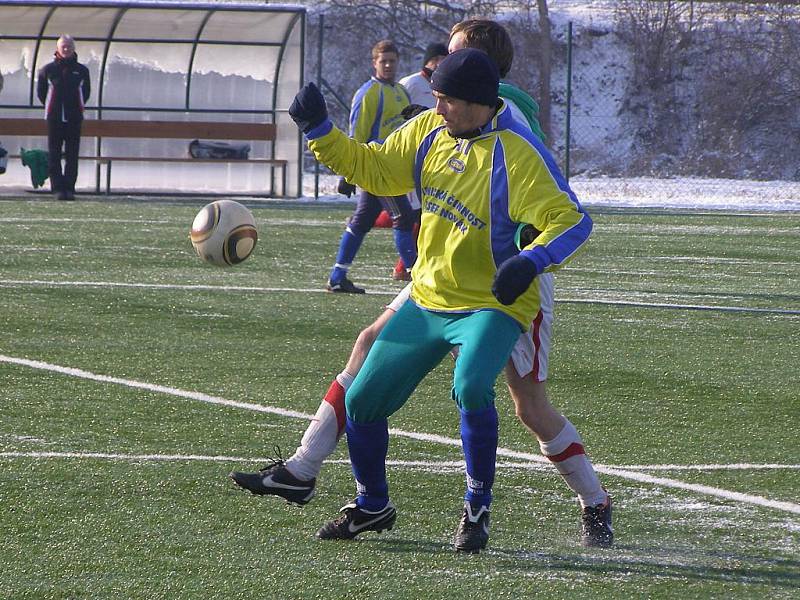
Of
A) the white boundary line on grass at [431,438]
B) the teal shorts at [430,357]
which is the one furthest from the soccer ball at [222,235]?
the teal shorts at [430,357]

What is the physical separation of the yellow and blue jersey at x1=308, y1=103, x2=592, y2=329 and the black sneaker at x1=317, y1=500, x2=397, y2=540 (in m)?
0.67

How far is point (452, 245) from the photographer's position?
15.4 ft

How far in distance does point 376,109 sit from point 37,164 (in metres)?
10.4

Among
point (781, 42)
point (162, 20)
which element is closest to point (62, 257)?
point (162, 20)

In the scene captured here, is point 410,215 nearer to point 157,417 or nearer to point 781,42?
point 157,417

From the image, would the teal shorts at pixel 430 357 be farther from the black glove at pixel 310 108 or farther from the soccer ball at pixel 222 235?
the soccer ball at pixel 222 235

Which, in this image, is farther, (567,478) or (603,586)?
(567,478)

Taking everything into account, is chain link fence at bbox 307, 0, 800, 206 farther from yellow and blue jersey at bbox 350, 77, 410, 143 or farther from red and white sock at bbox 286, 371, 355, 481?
red and white sock at bbox 286, 371, 355, 481

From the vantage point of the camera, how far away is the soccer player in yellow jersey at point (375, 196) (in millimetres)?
10789

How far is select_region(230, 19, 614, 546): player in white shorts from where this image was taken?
475 cm

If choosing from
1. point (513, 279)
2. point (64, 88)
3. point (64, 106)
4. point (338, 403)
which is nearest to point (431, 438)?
point (338, 403)

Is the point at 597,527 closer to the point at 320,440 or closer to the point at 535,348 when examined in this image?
the point at 535,348

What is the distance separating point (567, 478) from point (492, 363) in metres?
0.57

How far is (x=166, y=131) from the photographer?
71.5ft
